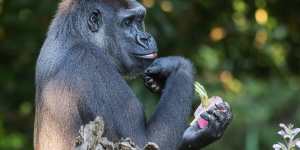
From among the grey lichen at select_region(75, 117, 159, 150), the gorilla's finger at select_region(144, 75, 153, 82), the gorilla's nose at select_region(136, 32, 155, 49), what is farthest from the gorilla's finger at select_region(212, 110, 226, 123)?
the grey lichen at select_region(75, 117, 159, 150)

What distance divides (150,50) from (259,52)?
449cm

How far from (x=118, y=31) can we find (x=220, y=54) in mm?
4210

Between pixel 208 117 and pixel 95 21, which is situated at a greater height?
pixel 95 21

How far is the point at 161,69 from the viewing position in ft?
22.2

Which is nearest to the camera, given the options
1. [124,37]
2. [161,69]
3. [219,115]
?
[219,115]

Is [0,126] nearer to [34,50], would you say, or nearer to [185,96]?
[34,50]

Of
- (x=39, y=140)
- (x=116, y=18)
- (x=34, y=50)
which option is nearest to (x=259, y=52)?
(x=34, y=50)

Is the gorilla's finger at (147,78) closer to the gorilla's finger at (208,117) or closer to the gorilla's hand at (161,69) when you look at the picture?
the gorilla's hand at (161,69)

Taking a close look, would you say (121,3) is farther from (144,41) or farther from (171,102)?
(171,102)

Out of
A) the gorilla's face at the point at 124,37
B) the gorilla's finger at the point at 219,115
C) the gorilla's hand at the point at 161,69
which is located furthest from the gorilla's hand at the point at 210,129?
the gorilla's face at the point at 124,37

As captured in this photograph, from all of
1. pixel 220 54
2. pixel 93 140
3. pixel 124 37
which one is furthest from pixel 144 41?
pixel 220 54

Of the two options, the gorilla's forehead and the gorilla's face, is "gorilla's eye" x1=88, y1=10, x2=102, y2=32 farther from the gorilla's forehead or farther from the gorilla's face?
the gorilla's forehead

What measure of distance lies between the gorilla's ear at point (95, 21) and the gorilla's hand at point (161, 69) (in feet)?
1.49

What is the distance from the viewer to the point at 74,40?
6617 mm
